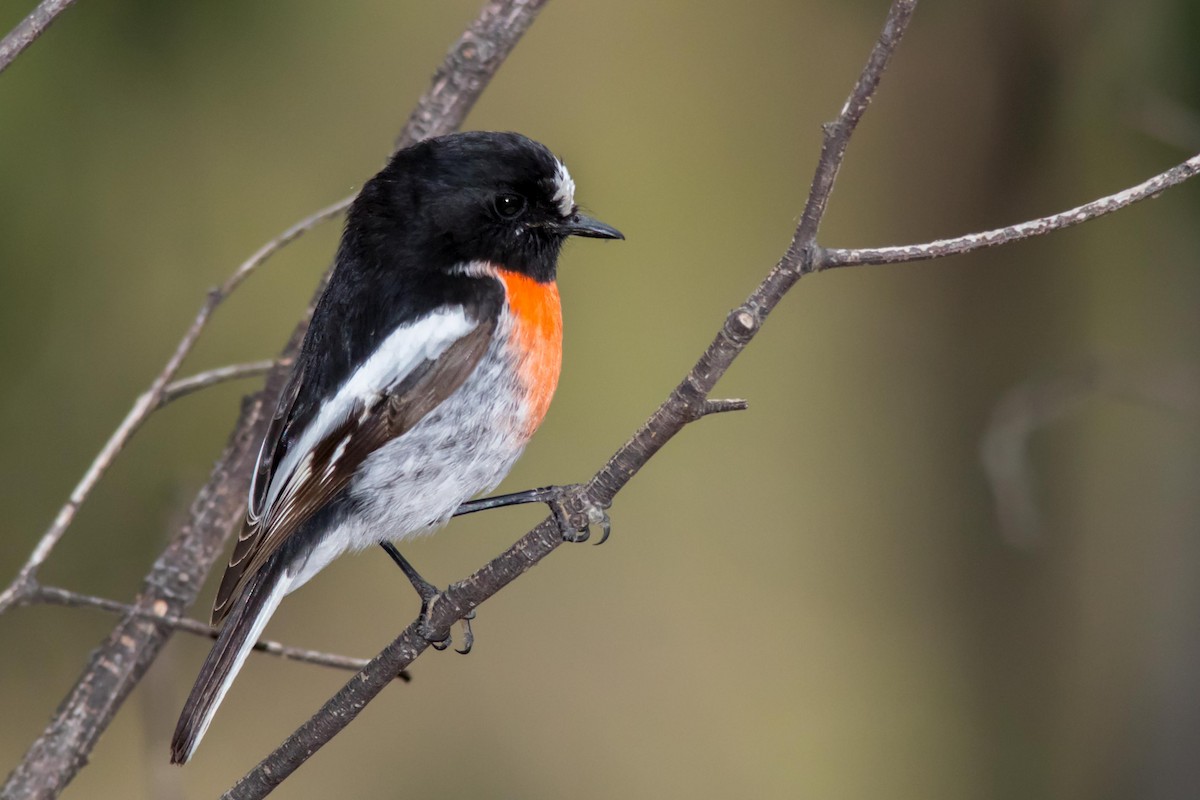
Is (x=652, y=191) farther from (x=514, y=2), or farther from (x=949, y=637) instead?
(x=949, y=637)

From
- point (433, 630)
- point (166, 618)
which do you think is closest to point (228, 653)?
point (166, 618)

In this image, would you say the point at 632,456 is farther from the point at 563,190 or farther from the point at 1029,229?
the point at 563,190

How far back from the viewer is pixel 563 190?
2.37 meters

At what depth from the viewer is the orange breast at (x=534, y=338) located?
7.21 ft

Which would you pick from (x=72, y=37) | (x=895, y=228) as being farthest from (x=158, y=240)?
(x=895, y=228)

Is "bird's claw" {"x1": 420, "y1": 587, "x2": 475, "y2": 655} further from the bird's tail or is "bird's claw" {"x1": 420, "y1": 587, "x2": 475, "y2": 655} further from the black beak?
the black beak

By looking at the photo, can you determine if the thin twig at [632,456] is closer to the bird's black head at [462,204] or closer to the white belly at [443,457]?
the white belly at [443,457]

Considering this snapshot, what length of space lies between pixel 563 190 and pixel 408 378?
0.53 metres

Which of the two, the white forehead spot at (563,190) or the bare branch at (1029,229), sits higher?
the white forehead spot at (563,190)

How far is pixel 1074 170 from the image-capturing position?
3504 millimetres

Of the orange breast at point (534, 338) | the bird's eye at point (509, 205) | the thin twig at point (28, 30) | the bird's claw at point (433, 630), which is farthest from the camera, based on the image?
the bird's eye at point (509, 205)

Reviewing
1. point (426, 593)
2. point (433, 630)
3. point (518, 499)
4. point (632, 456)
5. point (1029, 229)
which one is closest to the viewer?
point (1029, 229)

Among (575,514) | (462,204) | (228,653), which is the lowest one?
(228,653)

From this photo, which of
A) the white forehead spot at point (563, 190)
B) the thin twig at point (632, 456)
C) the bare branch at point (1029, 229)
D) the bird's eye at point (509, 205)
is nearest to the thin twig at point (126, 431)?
the bird's eye at point (509, 205)
